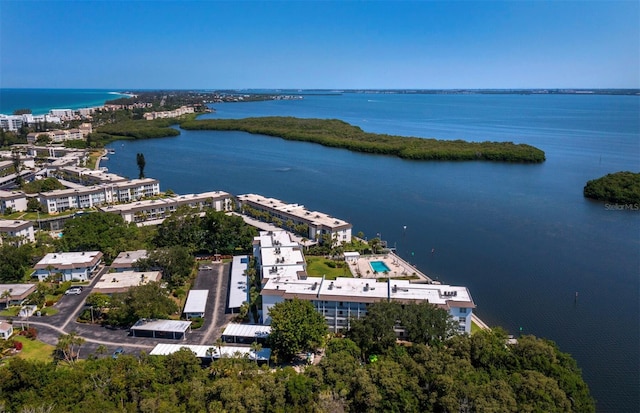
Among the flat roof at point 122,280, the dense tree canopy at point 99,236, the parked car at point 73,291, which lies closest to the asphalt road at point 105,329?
the parked car at point 73,291

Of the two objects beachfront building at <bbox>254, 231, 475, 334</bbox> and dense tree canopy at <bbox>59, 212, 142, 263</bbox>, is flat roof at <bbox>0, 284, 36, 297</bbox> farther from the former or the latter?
beachfront building at <bbox>254, 231, 475, 334</bbox>

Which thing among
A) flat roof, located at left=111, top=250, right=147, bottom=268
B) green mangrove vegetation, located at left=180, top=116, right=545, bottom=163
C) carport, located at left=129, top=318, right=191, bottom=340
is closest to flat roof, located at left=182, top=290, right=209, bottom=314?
carport, located at left=129, top=318, right=191, bottom=340

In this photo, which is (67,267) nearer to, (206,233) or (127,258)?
(127,258)

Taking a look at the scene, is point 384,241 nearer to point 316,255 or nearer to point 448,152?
point 316,255

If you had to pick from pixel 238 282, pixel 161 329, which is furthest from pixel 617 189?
pixel 161 329

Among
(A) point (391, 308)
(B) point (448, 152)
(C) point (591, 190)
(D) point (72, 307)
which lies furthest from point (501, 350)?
(B) point (448, 152)

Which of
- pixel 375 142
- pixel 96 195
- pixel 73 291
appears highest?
pixel 375 142
